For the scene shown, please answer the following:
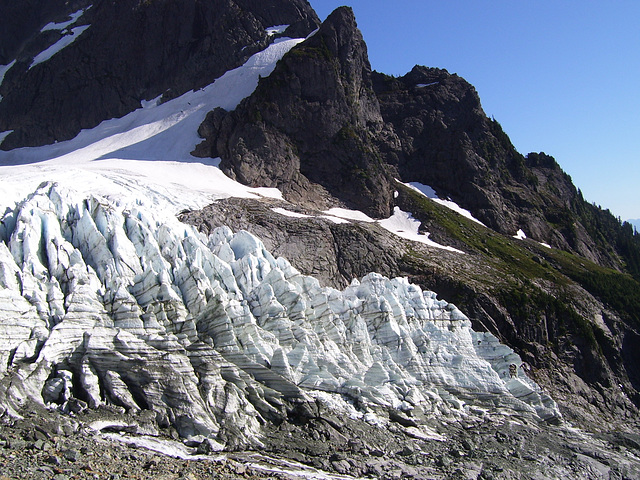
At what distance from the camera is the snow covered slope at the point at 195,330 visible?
26656 mm

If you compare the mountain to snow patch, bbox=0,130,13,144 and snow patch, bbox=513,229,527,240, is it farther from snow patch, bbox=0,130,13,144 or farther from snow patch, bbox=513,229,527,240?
snow patch, bbox=0,130,13,144

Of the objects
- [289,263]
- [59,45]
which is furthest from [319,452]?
[59,45]

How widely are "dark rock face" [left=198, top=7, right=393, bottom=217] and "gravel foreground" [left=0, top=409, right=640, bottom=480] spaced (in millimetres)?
38782

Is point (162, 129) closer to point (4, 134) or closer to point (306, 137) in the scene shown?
point (306, 137)

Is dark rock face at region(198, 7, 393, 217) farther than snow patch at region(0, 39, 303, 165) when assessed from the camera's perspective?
No

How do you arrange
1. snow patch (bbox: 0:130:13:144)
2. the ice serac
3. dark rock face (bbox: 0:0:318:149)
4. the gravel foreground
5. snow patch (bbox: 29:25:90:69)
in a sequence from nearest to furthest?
the gravel foreground < the ice serac < dark rock face (bbox: 0:0:318:149) < snow patch (bbox: 0:130:13:144) < snow patch (bbox: 29:25:90:69)

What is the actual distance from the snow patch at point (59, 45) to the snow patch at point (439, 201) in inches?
2392

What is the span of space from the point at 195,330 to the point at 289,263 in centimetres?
1341

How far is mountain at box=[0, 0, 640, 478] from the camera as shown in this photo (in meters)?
27.7

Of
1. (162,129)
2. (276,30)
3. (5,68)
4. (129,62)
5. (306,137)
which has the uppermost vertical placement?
(276,30)

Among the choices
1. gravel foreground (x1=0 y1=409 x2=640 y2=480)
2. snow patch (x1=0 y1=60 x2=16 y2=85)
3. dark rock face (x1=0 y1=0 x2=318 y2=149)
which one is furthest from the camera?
snow patch (x1=0 y1=60 x2=16 y2=85)

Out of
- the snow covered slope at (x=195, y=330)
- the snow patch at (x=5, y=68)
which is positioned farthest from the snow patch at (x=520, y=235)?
the snow patch at (x=5, y=68)

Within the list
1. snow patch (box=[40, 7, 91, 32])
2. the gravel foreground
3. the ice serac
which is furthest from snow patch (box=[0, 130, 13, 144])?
the gravel foreground

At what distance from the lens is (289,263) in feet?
143
